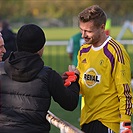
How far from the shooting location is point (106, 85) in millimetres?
4898

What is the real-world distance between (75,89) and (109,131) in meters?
0.71

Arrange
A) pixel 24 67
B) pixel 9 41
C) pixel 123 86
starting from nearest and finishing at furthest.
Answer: pixel 24 67 < pixel 123 86 < pixel 9 41

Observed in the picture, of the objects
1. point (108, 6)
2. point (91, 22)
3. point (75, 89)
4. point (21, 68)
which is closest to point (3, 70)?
point (21, 68)

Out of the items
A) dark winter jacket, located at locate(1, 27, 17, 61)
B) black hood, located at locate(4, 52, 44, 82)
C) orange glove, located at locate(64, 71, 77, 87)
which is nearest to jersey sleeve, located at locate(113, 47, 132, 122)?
orange glove, located at locate(64, 71, 77, 87)

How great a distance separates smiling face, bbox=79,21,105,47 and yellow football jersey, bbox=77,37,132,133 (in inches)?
3.1

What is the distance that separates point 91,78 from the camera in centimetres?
498

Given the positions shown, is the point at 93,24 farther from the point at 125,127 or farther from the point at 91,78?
the point at 125,127

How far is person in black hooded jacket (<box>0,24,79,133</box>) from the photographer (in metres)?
4.23

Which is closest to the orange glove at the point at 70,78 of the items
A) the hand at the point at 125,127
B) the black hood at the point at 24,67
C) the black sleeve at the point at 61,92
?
the black sleeve at the point at 61,92

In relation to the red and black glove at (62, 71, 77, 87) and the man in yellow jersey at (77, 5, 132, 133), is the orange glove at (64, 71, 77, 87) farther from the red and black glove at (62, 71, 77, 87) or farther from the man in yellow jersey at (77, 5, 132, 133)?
the man in yellow jersey at (77, 5, 132, 133)

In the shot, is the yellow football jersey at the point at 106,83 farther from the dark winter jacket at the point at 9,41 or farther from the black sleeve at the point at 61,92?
the dark winter jacket at the point at 9,41

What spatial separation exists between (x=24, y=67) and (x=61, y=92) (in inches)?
14.4

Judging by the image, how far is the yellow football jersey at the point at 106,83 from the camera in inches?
189

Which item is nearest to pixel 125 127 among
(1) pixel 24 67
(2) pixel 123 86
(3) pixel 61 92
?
(2) pixel 123 86
